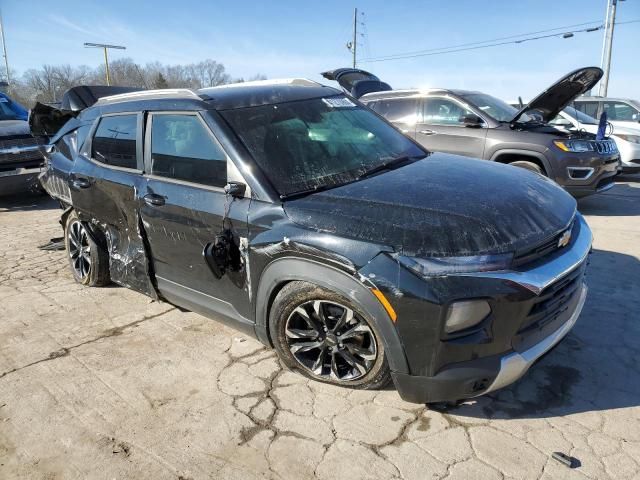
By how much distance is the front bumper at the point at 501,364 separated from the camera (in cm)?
229

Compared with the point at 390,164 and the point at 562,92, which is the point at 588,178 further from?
the point at 390,164

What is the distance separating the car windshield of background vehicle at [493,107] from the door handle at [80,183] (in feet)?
18.1

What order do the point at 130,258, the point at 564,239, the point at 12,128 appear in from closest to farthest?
the point at 564,239 → the point at 130,258 → the point at 12,128

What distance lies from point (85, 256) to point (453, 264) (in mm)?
3629

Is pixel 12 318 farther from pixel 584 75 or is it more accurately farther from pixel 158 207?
pixel 584 75

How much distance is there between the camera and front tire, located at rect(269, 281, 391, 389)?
8.47 feet

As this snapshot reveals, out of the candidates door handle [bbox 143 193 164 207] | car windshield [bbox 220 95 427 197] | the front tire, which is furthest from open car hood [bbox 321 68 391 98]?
the front tire

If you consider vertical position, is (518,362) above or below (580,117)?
below

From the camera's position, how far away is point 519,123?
277 inches

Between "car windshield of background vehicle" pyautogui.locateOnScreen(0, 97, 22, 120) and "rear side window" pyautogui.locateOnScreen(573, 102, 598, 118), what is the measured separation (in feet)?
39.2

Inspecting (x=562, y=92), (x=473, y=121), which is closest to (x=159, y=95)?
(x=473, y=121)

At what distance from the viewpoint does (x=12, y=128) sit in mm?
8430

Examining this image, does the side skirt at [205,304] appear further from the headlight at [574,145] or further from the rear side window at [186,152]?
the headlight at [574,145]

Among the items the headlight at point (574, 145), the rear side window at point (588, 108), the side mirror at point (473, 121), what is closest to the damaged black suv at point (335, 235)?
the side mirror at point (473, 121)
